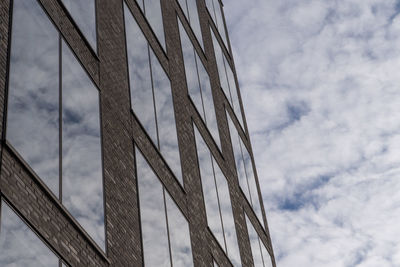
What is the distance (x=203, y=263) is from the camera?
69.7ft

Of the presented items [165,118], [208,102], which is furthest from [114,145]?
[208,102]

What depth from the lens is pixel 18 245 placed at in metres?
11.4

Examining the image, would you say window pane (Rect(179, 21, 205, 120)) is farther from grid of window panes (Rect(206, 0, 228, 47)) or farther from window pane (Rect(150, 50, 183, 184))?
grid of window panes (Rect(206, 0, 228, 47))

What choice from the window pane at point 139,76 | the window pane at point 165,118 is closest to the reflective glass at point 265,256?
the window pane at point 165,118

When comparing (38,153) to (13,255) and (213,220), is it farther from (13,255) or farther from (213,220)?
(213,220)

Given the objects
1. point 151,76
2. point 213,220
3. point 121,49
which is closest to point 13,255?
point 121,49

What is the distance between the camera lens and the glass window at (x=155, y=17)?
80.9 ft

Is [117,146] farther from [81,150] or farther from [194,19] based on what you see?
[194,19]

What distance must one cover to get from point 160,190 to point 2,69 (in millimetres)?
8032

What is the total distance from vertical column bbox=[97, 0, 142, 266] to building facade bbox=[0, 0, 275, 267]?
0.17 ft

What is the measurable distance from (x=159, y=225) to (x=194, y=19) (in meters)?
16.2

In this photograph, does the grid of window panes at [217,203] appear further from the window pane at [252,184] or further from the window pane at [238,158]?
the window pane at [252,184]

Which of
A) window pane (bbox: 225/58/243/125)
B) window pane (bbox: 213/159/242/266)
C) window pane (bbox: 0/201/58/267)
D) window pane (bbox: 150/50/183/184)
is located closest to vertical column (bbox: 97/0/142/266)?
window pane (bbox: 150/50/183/184)

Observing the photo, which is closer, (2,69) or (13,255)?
(13,255)
